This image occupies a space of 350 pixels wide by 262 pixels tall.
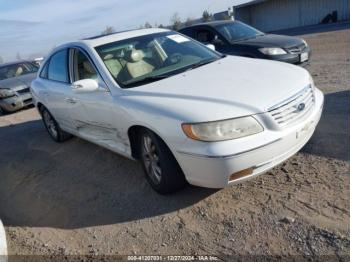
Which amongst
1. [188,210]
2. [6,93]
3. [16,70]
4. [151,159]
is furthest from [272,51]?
[16,70]

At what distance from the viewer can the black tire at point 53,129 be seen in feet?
21.5

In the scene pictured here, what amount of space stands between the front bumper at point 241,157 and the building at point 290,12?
30575 millimetres

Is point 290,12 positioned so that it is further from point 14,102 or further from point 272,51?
point 14,102

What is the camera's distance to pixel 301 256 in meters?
2.80

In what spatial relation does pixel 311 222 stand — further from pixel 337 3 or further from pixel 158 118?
pixel 337 3

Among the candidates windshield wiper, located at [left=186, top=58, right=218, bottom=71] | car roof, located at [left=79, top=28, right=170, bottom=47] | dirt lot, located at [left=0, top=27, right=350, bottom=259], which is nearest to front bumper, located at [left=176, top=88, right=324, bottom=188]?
dirt lot, located at [left=0, top=27, right=350, bottom=259]

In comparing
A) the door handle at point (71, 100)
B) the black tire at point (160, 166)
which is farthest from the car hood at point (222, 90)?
the door handle at point (71, 100)

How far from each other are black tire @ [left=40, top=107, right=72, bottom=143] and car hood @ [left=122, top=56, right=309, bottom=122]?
291 cm

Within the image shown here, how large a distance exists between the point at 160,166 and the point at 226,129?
2.81ft

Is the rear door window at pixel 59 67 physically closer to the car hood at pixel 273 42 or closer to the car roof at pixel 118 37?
the car roof at pixel 118 37

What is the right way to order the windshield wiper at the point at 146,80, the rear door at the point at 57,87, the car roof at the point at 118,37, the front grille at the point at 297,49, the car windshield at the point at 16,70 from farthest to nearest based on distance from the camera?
the car windshield at the point at 16,70
the front grille at the point at 297,49
the rear door at the point at 57,87
the car roof at the point at 118,37
the windshield wiper at the point at 146,80

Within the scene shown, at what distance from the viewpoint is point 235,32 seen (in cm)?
949

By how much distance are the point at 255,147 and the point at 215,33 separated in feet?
22.3

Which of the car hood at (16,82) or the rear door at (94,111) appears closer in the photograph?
the rear door at (94,111)
